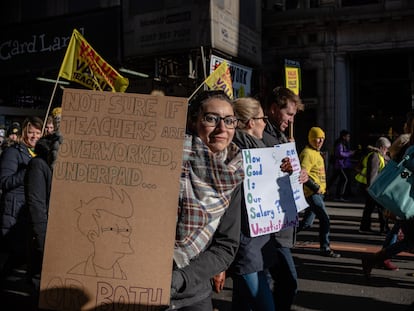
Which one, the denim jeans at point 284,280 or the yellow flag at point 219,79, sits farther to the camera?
the yellow flag at point 219,79

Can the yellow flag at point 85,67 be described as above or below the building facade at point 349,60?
below

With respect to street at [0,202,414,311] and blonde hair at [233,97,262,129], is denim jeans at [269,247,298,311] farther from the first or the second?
street at [0,202,414,311]

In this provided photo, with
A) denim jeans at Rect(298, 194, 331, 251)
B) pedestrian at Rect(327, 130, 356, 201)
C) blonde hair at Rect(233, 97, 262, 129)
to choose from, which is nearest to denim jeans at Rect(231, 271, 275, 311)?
Answer: blonde hair at Rect(233, 97, 262, 129)

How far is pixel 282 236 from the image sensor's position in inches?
136

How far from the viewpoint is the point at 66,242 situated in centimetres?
194

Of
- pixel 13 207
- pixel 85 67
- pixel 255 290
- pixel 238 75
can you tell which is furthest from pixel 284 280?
pixel 238 75

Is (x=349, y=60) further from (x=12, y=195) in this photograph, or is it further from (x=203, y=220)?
(x=203, y=220)

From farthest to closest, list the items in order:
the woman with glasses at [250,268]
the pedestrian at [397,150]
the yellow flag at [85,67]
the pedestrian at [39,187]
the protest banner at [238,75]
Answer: the protest banner at [238,75] → the yellow flag at [85,67] → the pedestrian at [397,150] → the pedestrian at [39,187] → the woman with glasses at [250,268]

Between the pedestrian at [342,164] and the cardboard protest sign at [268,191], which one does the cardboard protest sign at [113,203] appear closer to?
the cardboard protest sign at [268,191]

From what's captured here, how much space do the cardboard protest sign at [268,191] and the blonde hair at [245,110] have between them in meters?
0.25

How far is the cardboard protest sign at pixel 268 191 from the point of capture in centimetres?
310

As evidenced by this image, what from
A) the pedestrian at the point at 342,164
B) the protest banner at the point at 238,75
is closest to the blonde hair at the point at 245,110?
the protest banner at the point at 238,75

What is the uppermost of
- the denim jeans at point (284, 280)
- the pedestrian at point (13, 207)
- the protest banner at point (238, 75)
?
the protest banner at point (238, 75)

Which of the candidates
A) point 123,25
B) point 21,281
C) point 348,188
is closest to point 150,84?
point 123,25
